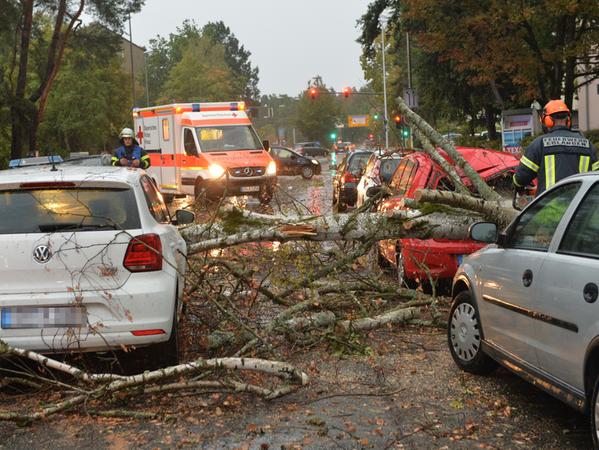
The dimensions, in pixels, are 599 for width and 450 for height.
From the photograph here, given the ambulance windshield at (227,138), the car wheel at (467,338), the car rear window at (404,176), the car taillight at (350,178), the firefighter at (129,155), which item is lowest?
the car wheel at (467,338)

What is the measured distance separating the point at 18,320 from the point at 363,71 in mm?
71074

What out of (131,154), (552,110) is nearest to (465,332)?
(552,110)

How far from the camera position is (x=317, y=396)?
5602 millimetres

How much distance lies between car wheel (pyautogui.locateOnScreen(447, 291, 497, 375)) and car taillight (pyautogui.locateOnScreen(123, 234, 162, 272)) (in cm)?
224

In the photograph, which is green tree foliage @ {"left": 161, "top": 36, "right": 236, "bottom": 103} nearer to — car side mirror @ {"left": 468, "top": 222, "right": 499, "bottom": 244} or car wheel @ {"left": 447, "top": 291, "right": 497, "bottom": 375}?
car wheel @ {"left": 447, "top": 291, "right": 497, "bottom": 375}

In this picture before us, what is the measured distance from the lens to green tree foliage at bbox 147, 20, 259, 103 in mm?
107500

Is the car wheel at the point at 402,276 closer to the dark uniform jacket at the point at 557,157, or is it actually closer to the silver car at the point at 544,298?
the dark uniform jacket at the point at 557,157

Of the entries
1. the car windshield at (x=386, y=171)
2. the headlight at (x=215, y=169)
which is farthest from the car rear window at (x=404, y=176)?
the headlight at (x=215, y=169)

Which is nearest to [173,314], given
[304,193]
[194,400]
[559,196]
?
[194,400]

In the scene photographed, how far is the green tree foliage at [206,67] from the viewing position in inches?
4232

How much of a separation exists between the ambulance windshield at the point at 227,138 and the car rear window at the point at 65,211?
1648 centimetres

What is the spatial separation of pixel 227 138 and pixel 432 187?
14.1 metres

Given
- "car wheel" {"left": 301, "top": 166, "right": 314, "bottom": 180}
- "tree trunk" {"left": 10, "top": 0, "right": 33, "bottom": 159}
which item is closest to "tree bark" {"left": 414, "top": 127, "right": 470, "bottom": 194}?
"tree trunk" {"left": 10, "top": 0, "right": 33, "bottom": 159}

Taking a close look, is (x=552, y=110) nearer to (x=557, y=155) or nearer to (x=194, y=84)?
(x=557, y=155)
